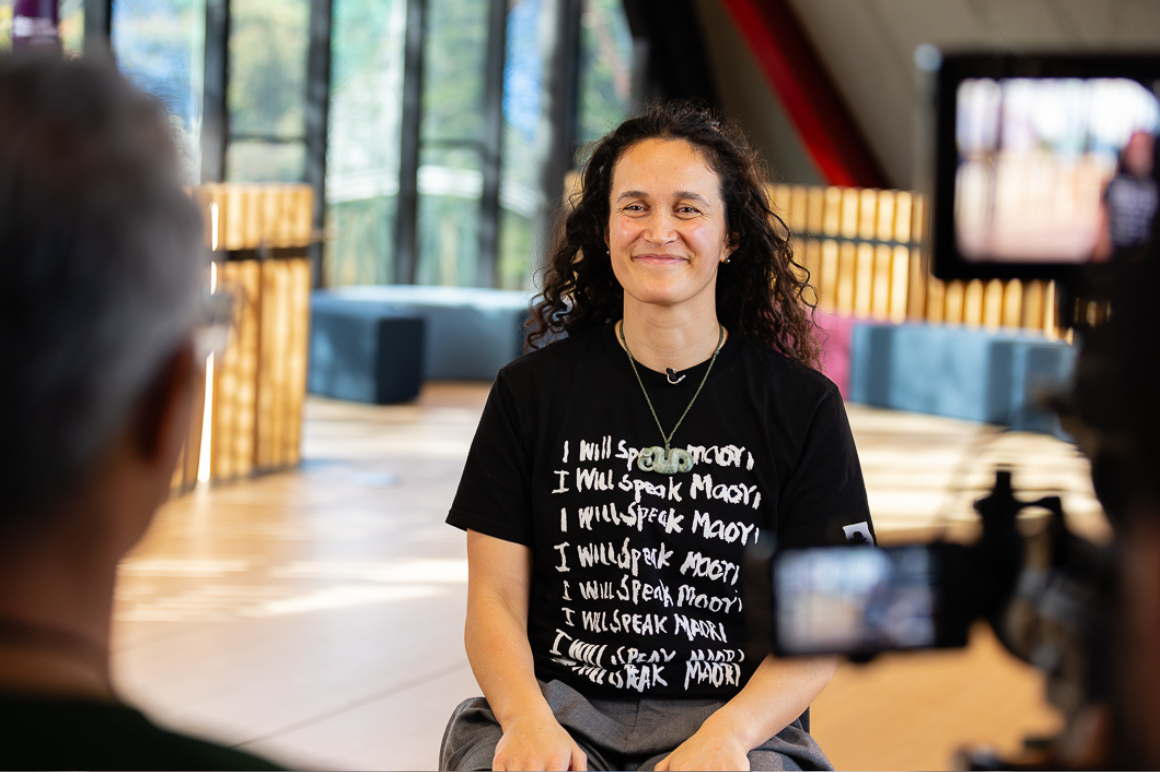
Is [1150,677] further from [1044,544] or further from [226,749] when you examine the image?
[226,749]

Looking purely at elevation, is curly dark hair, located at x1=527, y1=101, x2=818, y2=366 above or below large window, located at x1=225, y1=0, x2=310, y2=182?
below

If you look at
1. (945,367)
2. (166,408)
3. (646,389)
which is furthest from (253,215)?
(166,408)

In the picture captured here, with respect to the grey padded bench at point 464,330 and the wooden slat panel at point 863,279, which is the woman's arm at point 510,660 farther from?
the wooden slat panel at point 863,279

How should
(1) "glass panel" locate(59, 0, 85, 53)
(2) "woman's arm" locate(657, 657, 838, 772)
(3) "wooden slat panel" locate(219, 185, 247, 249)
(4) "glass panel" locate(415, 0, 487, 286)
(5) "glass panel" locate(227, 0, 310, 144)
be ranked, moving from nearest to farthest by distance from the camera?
(2) "woman's arm" locate(657, 657, 838, 772)
(3) "wooden slat panel" locate(219, 185, 247, 249)
(1) "glass panel" locate(59, 0, 85, 53)
(5) "glass panel" locate(227, 0, 310, 144)
(4) "glass panel" locate(415, 0, 487, 286)

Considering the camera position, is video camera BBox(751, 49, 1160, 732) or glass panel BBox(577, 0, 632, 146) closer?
video camera BBox(751, 49, 1160, 732)

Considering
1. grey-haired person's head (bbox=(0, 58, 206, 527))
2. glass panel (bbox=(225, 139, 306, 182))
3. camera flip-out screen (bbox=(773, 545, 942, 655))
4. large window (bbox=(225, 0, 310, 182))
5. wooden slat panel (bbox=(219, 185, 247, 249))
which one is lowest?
camera flip-out screen (bbox=(773, 545, 942, 655))

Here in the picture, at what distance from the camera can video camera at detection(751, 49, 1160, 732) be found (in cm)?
74

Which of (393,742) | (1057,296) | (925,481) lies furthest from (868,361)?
(1057,296)

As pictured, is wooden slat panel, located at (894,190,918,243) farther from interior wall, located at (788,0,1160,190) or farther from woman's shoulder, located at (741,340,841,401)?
woman's shoulder, located at (741,340,841,401)

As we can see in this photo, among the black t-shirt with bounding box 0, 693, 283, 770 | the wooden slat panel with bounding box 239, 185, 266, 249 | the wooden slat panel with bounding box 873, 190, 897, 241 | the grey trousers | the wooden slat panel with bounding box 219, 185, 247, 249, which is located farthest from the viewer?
the wooden slat panel with bounding box 873, 190, 897, 241

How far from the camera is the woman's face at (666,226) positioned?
77.5 inches

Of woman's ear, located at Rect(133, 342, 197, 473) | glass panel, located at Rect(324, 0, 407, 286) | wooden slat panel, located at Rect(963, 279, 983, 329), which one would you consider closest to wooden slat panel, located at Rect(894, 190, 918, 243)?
wooden slat panel, located at Rect(963, 279, 983, 329)

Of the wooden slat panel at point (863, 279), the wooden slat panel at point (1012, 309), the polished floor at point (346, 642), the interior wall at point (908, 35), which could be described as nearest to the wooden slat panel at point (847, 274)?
the wooden slat panel at point (863, 279)

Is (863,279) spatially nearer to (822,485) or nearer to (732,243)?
(732,243)
